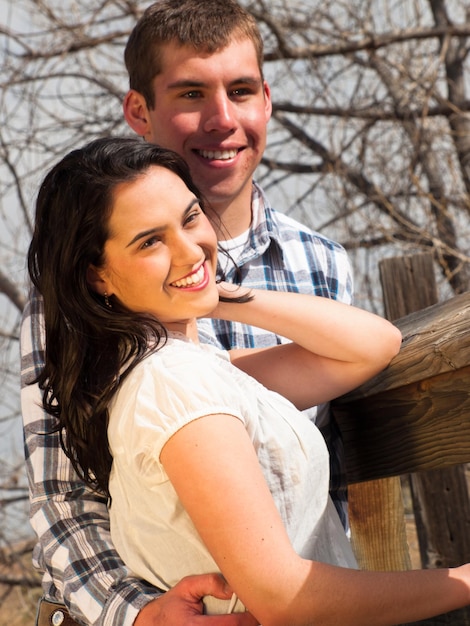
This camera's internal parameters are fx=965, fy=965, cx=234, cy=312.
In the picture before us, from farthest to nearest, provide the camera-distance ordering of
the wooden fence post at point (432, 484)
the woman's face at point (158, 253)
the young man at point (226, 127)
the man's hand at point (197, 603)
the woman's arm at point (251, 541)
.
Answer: the wooden fence post at point (432, 484) → the young man at point (226, 127) → the woman's face at point (158, 253) → the man's hand at point (197, 603) → the woman's arm at point (251, 541)

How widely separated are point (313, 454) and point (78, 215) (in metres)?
0.61

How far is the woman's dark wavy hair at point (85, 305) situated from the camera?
1.72m

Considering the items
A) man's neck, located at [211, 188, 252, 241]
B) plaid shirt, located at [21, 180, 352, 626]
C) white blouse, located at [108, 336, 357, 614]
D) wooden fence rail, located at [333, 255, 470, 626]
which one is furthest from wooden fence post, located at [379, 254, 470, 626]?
white blouse, located at [108, 336, 357, 614]

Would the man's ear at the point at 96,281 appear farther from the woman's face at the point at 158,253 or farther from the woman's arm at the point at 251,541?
the woman's arm at the point at 251,541

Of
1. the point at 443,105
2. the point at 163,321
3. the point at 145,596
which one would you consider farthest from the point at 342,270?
the point at 443,105

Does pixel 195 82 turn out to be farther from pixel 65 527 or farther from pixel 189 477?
pixel 189 477

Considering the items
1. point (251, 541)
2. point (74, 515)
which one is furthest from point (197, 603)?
point (74, 515)

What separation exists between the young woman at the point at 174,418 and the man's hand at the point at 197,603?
0.02 meters

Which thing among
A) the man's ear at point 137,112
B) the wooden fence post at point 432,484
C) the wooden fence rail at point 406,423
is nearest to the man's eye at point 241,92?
the man's ear at point 137,112

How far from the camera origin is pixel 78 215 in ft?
5.70

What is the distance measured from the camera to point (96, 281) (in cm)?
178

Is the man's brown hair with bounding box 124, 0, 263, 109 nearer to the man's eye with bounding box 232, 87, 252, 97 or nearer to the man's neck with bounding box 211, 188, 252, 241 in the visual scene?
the man's eye with bounding box 232, 87, 252, 97

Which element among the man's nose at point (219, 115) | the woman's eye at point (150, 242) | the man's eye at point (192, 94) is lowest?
the woman's eye at point (150, 242)

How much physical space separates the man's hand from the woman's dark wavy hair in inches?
11.5
